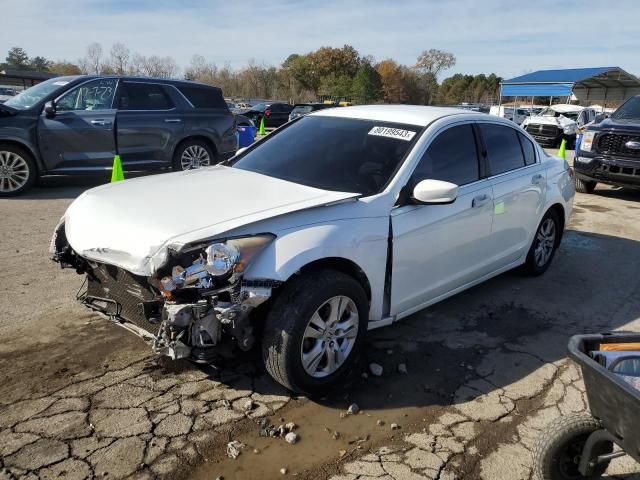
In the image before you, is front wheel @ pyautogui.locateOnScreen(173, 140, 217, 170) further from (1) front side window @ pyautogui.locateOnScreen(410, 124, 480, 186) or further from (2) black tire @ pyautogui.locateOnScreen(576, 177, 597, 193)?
(2) black tire @ pyautogui.locateOnScreen(576, 177, 597, 193)

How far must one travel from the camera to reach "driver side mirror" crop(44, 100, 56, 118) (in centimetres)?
837

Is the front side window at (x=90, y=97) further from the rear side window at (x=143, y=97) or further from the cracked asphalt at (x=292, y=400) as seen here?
the cracked asphalt at (x=292, y=400)

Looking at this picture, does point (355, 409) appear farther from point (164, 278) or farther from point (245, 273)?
point (164, 278)

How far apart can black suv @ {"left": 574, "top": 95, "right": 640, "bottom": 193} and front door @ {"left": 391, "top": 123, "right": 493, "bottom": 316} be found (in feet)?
20.9

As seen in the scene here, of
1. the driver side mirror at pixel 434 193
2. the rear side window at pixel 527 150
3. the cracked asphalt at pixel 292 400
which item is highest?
the rear side window at pixel 527 150

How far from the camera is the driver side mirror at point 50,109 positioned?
8.37m

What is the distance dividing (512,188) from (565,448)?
9.15ft

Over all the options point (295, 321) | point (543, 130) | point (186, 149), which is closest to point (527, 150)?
point (295, 321)

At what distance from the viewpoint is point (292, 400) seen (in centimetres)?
331

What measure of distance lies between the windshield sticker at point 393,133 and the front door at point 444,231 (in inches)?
6.9

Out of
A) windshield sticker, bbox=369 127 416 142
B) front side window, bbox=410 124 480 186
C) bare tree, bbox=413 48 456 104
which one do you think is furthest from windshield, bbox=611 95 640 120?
bare tree, bbox=413 48 456 104

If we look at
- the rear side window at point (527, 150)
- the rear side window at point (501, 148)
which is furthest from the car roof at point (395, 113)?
the rear side window at point (527, 150)

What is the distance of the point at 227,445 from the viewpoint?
9.43ft

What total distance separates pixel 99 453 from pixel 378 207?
83.7 inches
